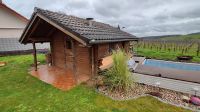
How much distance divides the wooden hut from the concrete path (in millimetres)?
2866

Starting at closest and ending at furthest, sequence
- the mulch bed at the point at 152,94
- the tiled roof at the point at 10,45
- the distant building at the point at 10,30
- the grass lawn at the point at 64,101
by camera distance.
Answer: the grass lawn at the point at 64,101 → the mulch bed at the point at 152,94 → the tiled roof at the point at 10,45 → the distant building at the point at 10,30

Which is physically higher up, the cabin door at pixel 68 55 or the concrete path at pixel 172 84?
the cabin door at pixel 68 55

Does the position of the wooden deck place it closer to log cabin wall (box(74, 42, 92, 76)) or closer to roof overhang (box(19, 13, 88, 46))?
log cabin wall (box(74, 42, 92, 76))

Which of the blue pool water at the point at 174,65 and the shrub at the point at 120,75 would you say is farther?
the blue pool water at the point at 174,65

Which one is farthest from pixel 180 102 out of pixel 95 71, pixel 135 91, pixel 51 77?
pixel 51 77

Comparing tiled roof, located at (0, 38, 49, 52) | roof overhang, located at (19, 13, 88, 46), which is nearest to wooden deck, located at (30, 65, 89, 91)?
roof overhang, located at (19, 13, 88, 46)

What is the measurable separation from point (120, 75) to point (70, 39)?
398 cm

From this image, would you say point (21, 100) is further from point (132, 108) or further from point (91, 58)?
point (132, 108)

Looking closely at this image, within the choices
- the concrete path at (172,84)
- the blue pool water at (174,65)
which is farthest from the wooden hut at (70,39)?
the blue pool water at (174,65)

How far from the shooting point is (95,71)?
920cm

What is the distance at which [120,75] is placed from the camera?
7176 millimetres

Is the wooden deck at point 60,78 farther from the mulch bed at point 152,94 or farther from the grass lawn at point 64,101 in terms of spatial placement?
the mulch bed at point 152,94

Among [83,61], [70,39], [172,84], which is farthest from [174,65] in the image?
[70,39]

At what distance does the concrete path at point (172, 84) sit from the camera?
7.26 metres
